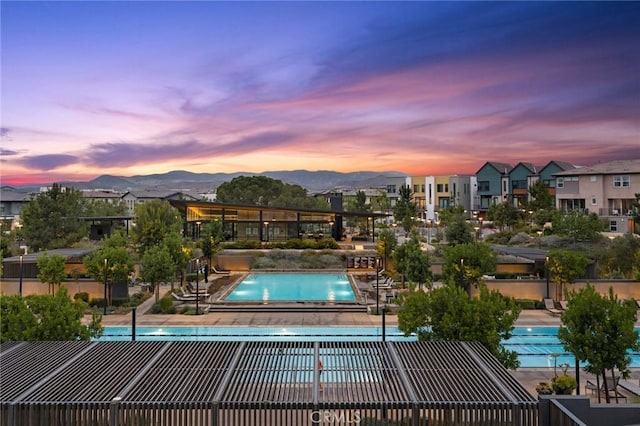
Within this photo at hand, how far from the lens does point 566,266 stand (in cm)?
2469

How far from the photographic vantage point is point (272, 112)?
234 ft

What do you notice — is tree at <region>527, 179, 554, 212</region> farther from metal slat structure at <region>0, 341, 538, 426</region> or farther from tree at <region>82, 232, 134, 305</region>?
metal slat structure at <region>0, 341, 538, 426</region>

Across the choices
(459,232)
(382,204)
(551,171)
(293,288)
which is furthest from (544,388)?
(382,204)

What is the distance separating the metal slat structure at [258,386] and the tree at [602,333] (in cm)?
349

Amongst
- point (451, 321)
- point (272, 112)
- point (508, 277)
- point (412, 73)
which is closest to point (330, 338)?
point (451, 321)

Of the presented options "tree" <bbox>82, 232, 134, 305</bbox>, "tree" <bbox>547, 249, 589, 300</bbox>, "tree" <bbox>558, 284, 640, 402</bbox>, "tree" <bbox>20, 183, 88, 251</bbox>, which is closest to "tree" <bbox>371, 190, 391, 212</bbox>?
"tree" <bbox>20, 183, 88, 251</bbox>

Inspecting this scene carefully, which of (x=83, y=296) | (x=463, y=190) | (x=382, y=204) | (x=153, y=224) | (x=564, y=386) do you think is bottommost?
(x=564, y=386)

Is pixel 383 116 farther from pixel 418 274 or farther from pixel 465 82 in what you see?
pixel 418 274

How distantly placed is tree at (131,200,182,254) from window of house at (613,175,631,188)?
3996cm

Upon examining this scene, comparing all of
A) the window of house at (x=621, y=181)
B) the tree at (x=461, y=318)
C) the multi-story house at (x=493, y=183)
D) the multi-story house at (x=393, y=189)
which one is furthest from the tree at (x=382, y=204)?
the tree at (x=461, y=318)

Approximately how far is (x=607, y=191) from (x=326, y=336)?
39155 mm

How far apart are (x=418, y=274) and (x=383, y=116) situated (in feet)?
131

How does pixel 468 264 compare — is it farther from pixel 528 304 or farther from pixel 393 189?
pixel 393 189

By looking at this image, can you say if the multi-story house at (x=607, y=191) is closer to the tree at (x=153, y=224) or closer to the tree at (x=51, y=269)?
the tree at (x=153, y=224)
